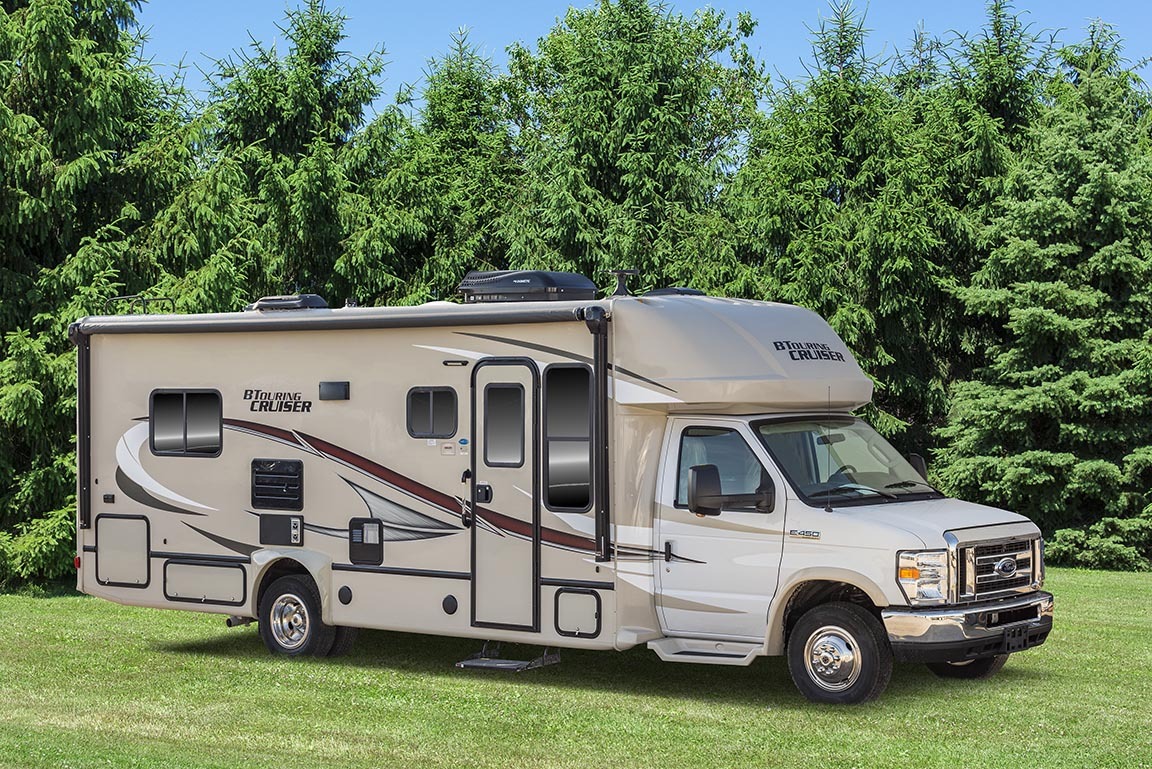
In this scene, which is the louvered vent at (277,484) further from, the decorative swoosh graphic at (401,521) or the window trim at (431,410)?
Answer: the window trim at (431,410)

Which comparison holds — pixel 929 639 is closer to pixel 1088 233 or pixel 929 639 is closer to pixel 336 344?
pixel 336 344

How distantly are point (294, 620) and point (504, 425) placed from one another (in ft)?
9.12

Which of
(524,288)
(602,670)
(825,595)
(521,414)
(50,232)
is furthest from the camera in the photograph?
(50,232)

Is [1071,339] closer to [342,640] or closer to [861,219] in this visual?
[861,219]

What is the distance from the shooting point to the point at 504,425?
11680mm

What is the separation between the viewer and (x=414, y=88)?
2809 centimetres

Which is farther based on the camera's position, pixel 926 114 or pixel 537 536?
pixel 926 114

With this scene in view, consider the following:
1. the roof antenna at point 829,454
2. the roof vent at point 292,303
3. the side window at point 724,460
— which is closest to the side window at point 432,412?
the roof vent at point 292,303

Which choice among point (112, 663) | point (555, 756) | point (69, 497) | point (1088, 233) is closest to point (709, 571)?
point (555, 756)

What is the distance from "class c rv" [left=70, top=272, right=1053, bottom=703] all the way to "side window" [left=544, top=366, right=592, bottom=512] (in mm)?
19

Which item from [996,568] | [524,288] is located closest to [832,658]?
[996,568]

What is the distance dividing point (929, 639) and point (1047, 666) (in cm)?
289

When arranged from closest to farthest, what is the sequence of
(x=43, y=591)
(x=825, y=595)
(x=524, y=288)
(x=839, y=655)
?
(x=839, y=655) → (x=825, y=595) → (x=524, y=288) → (x=43, y=591)

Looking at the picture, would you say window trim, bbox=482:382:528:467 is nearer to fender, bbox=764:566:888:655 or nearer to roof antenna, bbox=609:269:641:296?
roof antenna, bbox=609:269:641:296
